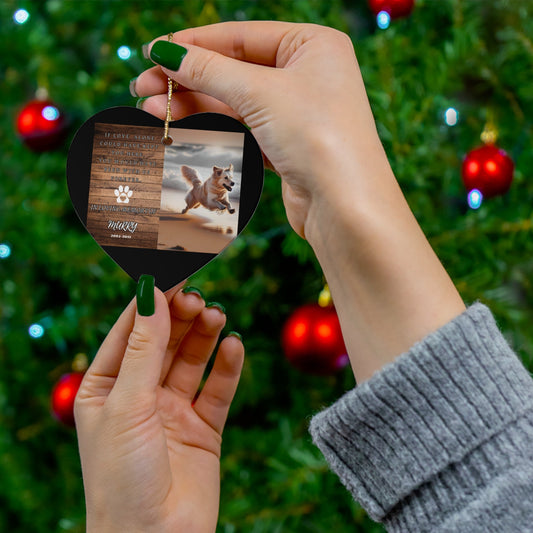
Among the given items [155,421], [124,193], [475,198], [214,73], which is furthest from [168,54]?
[475,198]

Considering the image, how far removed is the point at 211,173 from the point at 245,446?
56cm

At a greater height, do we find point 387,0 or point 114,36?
point 387,0

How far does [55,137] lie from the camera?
3.20 ft

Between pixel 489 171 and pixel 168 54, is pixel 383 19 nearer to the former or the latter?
pixel 489 171

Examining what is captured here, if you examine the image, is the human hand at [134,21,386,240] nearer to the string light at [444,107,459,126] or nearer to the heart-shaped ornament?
the heart-shaped ornament

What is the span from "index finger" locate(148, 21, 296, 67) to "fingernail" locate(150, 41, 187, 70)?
54 mm

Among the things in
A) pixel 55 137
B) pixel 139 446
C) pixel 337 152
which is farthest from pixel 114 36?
pixel 139 446

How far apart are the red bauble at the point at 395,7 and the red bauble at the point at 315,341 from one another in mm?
503

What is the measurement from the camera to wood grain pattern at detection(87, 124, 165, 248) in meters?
0.61

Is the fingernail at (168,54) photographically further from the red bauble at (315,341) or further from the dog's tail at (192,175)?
the red bauble at (315,341)

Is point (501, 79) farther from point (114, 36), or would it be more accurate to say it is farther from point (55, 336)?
point (55, 336)

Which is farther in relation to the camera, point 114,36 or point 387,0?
point 114,36

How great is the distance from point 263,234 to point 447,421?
1.57 feet

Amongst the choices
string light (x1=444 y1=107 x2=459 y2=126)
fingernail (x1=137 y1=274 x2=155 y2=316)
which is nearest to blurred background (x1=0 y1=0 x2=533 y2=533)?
string light (x1=444 y1=107 x2=459 y2=126)
